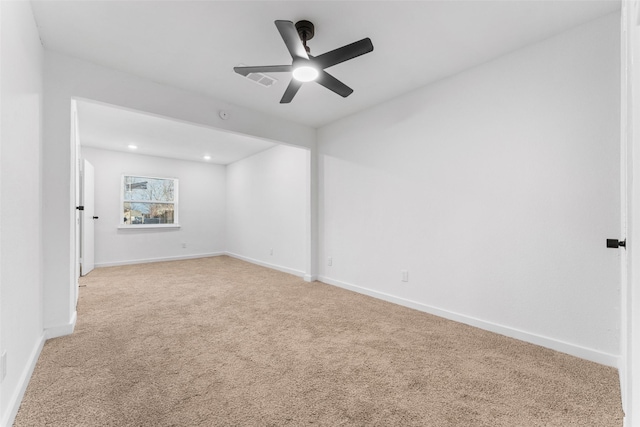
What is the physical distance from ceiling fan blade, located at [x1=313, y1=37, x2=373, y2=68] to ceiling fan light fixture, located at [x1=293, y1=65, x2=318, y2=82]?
0.07m

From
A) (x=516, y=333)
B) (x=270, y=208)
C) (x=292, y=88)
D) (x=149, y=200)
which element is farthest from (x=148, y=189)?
(x=516, y=333)

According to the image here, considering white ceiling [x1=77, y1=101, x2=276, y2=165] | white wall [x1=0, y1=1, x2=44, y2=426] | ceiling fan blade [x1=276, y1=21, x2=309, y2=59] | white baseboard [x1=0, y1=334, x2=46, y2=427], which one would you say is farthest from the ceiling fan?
white baseboard [x1=0, y1=334, x2=46, y2=427]

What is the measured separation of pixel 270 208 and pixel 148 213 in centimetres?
303

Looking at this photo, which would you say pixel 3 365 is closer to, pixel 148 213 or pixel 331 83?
pixel 331 83

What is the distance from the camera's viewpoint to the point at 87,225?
4.86m

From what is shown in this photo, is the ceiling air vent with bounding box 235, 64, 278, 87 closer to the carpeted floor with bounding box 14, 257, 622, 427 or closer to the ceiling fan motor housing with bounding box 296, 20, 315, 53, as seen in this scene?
the ceiling fan motor housing with bounding box 296, 20, 315, 53

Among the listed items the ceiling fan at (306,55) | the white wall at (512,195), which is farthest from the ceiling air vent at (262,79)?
the white wall at (512,195)

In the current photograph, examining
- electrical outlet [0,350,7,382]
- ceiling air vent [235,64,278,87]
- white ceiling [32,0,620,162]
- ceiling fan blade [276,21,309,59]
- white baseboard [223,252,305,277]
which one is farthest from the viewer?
white baseboard [223,252,305,277]

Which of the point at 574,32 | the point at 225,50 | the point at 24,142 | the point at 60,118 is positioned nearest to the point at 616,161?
the point at 574,32

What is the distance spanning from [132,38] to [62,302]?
7.55 ft

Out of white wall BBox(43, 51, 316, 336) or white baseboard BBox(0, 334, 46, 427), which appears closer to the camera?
white baseboard BBox(0, 334, 46, 427)

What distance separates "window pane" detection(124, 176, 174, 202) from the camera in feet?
20.2

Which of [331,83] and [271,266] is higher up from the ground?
[331,83]

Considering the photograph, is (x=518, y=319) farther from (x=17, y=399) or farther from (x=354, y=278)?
(x=17, y=399)
